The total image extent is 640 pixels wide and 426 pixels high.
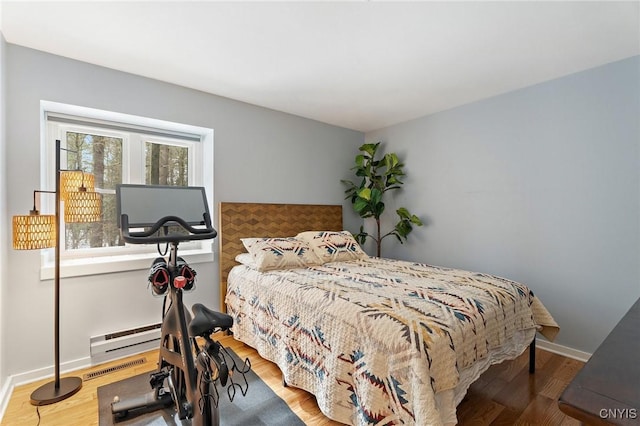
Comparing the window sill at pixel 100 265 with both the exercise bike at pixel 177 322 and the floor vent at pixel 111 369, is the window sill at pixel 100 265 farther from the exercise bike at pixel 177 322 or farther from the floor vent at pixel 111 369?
the exercise bike at pixel 177 322

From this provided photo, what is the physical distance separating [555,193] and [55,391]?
4117mm

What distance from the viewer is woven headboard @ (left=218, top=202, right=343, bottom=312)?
9.46ft

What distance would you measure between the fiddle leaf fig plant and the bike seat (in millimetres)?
2583

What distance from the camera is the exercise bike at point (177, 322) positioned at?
129 cm

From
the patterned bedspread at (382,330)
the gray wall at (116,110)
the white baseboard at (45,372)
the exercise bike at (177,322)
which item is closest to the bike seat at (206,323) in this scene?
the exercise bike at (177,322)

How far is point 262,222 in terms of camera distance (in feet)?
10.4

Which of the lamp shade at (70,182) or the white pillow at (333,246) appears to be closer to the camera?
the lamp shade at (70,182)

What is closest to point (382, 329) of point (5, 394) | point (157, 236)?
point (157, 236)

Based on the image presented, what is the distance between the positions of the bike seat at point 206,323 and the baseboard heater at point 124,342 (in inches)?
60.2

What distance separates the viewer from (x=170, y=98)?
262cm

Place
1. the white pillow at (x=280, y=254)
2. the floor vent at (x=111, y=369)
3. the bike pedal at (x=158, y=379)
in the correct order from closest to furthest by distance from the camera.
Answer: the bike pedal at (x=158, y=379), the floor vent at (x=111, y=369), the white pillow at (x=280, y=254)

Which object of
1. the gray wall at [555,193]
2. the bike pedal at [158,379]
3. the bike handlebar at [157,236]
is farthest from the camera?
the gray wall at [555,193]

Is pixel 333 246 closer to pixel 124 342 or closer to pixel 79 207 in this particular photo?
pixel 124 342

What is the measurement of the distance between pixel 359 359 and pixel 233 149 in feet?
7.78
